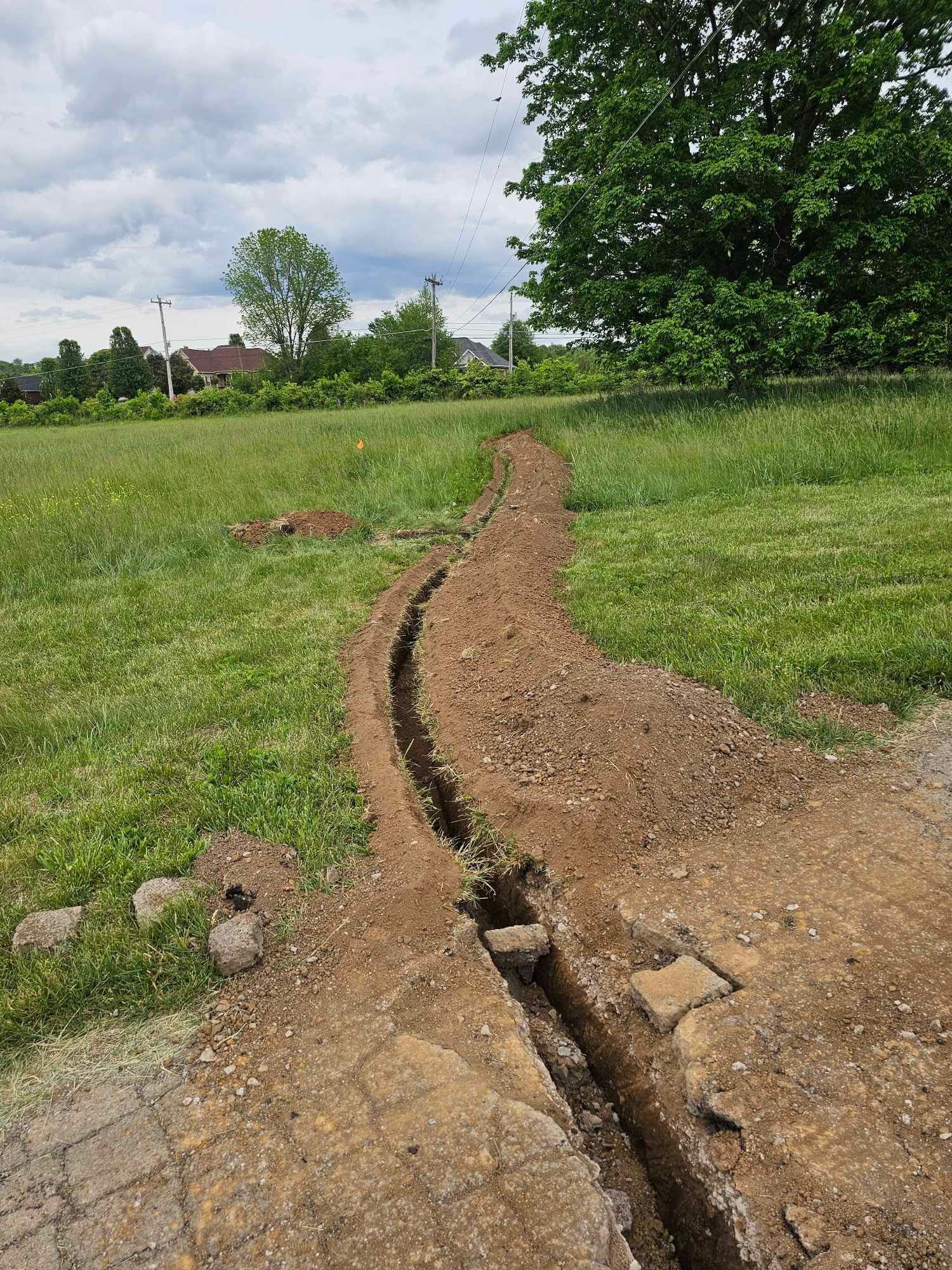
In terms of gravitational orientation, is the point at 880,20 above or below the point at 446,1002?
above

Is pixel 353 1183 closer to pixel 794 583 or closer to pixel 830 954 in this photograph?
pixel 830 954

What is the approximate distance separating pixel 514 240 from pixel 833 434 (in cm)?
1014

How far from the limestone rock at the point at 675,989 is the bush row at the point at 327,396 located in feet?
111

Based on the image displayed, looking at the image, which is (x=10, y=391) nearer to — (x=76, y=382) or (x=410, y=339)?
(x=76, y=382)

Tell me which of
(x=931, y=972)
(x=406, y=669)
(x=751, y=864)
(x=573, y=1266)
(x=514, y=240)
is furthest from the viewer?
(x=514, y=240)

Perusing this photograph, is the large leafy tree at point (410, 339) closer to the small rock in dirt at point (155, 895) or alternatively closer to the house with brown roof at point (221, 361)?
the house with brown roof at point (221, 361)

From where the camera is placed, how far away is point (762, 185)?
12.6 metres

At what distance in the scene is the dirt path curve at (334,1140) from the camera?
1.69 metres

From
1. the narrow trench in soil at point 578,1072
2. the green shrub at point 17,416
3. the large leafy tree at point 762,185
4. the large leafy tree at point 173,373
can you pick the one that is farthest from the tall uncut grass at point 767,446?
the large leafy tree at point 173,373

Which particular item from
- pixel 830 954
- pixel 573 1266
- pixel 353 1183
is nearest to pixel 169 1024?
pixel 353 1183

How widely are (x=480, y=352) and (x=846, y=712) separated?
63846 mm

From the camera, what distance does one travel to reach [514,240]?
16078 mm

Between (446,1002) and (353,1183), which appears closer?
(353,1183)

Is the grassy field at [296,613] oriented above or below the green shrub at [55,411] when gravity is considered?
below
